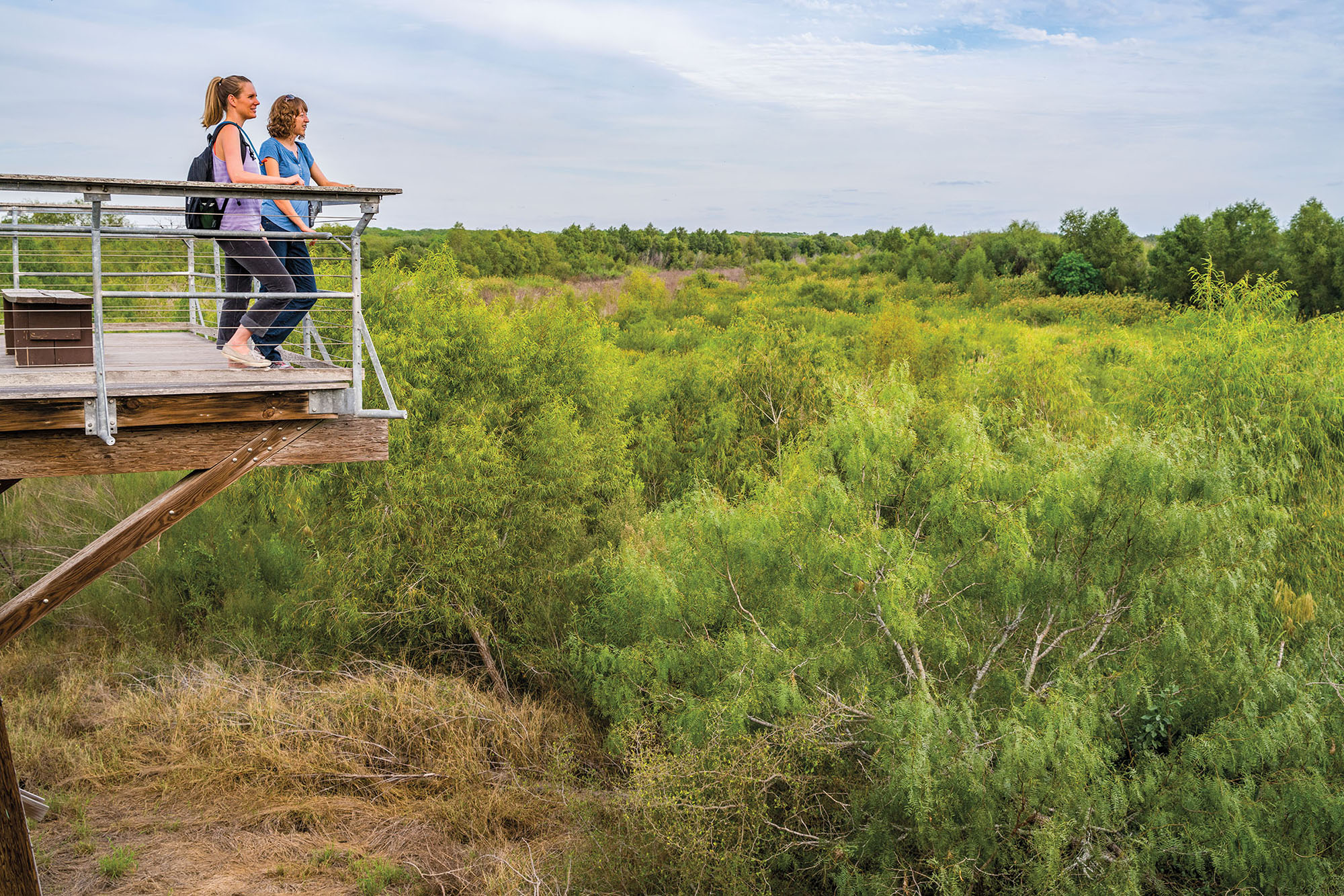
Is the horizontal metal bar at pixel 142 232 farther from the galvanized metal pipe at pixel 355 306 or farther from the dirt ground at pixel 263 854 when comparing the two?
the dirt ground at pixel 263 854

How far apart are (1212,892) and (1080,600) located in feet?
6.45

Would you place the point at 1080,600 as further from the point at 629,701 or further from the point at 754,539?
the point at 629,701

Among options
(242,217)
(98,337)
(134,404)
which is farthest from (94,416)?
(242,217)

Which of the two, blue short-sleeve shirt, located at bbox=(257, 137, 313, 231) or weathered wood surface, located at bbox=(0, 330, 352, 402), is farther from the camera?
blue short-sleeve shirt, located at bbox=(257, 137, 313, 231)

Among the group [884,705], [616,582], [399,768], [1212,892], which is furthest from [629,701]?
[1212,892]

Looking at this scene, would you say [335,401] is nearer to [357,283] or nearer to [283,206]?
[357,283]

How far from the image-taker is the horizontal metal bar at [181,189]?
378 centimetres

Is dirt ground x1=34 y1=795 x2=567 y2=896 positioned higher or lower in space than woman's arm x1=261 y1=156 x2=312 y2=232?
lower

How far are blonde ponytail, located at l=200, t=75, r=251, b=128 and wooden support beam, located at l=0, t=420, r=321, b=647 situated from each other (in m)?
1.64

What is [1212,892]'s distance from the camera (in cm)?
562

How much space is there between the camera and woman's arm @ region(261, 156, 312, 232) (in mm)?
4602

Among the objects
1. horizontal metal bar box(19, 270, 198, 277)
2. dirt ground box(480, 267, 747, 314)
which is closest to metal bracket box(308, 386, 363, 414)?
horizontal metal bar box(19, 270, 198, 277)

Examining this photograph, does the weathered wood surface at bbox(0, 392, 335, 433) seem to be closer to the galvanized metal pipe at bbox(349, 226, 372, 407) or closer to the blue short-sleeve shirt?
the galvanized metal pipe at bbox(349, 226, 372, 407)

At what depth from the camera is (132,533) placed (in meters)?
4.59
